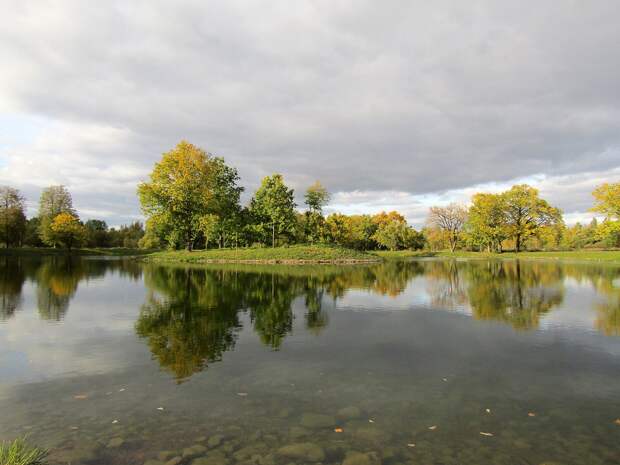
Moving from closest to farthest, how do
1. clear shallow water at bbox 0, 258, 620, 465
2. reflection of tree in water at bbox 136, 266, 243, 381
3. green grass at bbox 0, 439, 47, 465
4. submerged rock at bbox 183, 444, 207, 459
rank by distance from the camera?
green grass at bbox 0, 439, 47, 465, submerged rock at bbox 183, 444, 207, 459, clear shallow water at bbox 0, 258, 620, 465, reflection of tree in water at bbox 136, 266, 243, 381

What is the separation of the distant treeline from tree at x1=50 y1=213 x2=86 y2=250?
0.18m

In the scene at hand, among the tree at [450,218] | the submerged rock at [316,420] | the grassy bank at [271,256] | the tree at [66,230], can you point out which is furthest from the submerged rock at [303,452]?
the tree at [450,218]

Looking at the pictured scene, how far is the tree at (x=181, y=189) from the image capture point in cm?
5541

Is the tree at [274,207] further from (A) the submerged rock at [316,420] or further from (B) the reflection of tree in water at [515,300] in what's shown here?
(A) the submerged rock at [316,420]

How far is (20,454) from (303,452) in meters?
4.09

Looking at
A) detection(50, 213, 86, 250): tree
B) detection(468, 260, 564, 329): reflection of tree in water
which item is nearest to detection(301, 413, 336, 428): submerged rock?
detection(468, 260, 564, 329): reflection of tree in water

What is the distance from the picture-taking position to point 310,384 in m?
8.62

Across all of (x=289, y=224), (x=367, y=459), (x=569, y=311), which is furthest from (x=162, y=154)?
(x=367, y=459)

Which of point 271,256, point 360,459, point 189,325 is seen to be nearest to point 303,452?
point 360,459

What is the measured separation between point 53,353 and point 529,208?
89.9m

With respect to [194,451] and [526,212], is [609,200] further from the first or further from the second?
[194,451]

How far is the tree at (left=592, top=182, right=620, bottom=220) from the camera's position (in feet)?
186

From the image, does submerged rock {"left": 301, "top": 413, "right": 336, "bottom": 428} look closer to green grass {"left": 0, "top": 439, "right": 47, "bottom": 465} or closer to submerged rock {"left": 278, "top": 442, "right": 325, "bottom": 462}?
submerged rock {"left": 278, "top": 442, "right": 325, "bottom": 462}

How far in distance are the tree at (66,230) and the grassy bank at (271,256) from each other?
3297 centimetres
